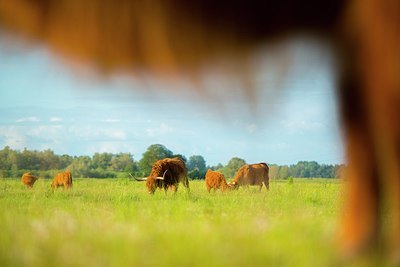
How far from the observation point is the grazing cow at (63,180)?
293 inches

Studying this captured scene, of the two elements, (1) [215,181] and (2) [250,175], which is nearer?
(1) [215,181]

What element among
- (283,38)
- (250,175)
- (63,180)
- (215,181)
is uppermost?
(283,38)

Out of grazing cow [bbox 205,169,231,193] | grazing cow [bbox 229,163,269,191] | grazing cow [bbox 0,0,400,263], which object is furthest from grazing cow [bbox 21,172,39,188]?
grazing cow [bbox 0,0,400,263]

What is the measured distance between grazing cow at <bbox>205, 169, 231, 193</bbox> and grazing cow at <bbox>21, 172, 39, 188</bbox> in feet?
9.46

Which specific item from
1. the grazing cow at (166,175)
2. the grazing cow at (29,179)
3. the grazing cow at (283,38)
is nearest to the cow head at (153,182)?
the grazing cow at (166,175)

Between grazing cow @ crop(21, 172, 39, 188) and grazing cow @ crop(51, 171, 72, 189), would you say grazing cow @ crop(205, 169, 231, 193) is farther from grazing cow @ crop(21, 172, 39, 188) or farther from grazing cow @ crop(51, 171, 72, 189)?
grazing cow @ crop(21, 172, 39, 188)

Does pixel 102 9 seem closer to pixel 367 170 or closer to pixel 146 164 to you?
pixel 367 170

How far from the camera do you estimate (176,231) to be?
232cm

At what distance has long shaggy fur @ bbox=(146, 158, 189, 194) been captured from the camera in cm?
919

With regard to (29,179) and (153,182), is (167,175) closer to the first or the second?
(153,182)

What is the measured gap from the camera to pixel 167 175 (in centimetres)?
952

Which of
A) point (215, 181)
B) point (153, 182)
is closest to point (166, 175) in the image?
point (153, 182)

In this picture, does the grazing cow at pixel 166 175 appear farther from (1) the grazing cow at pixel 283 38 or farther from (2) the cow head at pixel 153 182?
(1) the grazing cow at pixel 283 38

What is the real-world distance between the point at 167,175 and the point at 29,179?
8.06 ft
